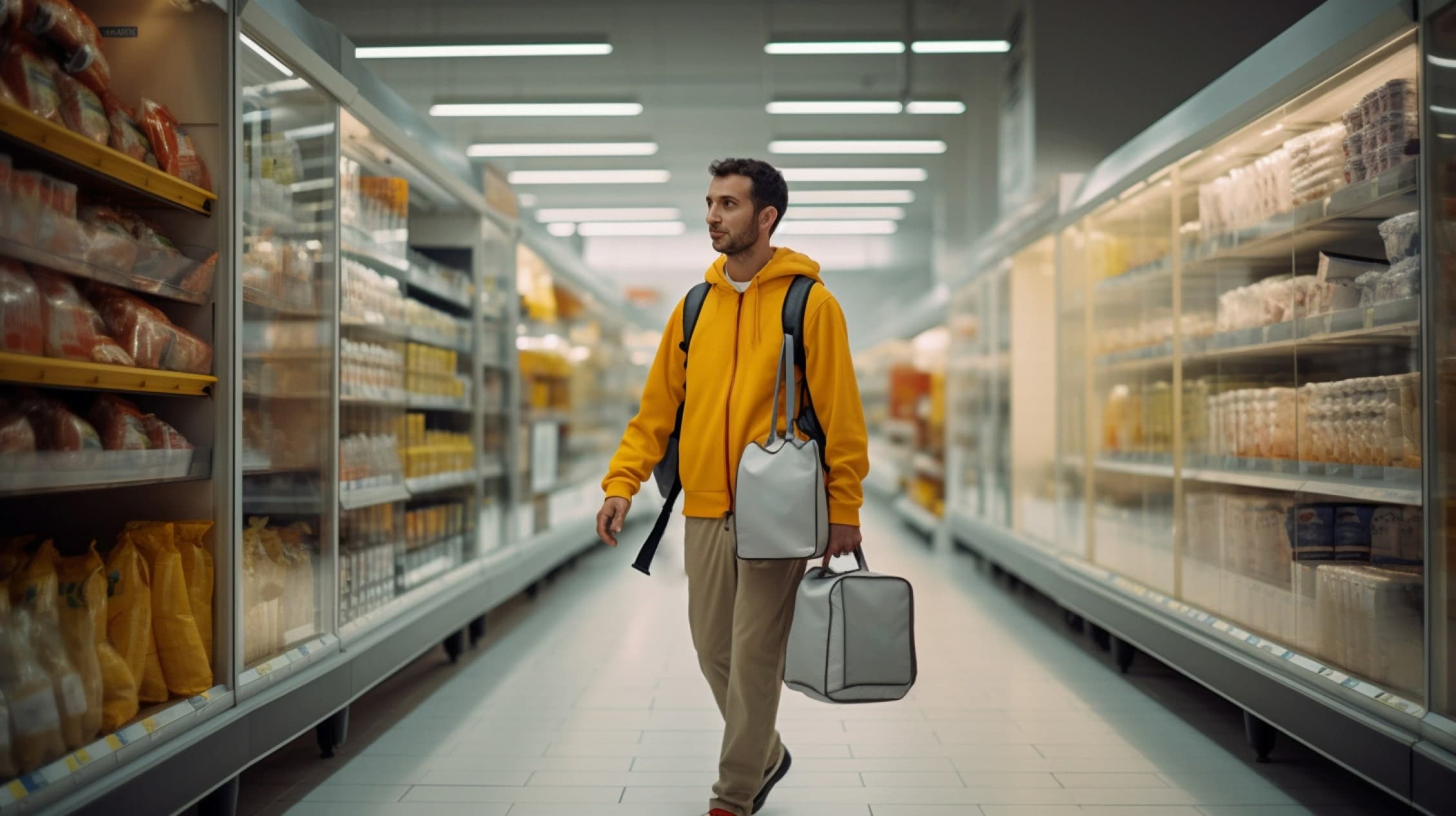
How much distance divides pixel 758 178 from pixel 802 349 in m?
0.44

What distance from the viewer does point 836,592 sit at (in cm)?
244

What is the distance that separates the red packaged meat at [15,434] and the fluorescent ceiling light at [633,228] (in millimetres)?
12395

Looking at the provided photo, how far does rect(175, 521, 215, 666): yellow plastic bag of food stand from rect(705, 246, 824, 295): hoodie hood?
1.40 metres

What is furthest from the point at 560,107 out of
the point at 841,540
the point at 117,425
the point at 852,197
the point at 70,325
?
the point at 841,540

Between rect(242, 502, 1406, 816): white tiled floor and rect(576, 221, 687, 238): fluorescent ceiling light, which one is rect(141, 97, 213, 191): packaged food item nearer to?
rect(242, 502, 1406, 816): white tiled floor

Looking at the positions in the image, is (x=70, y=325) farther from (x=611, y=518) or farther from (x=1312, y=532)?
(x=1312, y=532)

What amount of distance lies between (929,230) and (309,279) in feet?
54.1

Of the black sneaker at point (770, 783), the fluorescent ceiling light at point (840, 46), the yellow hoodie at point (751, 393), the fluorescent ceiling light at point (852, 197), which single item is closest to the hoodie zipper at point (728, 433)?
the yellow hoodie at point (751, 393)

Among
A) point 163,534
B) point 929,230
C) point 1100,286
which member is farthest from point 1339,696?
point 929,230

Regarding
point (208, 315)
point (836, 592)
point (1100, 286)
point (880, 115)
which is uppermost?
point (880, 115)

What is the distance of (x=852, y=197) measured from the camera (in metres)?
13.5

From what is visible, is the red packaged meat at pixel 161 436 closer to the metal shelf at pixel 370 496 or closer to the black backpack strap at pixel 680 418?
the metal shelf at pixel 370 496

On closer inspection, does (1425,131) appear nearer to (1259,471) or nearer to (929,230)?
(1259,471)

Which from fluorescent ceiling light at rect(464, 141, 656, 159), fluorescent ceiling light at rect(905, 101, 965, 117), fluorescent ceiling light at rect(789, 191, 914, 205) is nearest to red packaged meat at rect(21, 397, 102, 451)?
fluorescent ceiling light at rect(905, 101, 965, 117)
